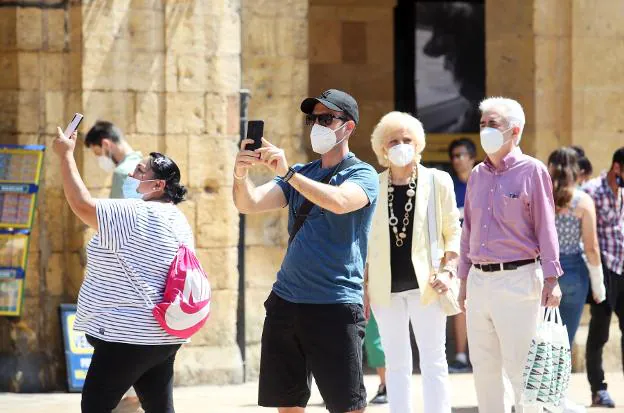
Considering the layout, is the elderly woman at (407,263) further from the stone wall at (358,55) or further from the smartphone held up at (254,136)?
the stone wall at (358,55)

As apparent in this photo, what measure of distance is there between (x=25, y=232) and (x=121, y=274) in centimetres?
407

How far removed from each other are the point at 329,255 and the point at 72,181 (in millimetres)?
1153

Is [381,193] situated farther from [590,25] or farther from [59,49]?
[590,25]

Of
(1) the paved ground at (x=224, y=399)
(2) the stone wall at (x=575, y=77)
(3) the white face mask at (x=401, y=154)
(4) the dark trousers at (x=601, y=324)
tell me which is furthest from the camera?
(2) the stone wall at (x=575, y=77)

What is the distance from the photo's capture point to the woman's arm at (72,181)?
6277 mm

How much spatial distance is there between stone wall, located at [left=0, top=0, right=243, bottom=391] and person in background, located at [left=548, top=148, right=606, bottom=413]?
8.62 feet

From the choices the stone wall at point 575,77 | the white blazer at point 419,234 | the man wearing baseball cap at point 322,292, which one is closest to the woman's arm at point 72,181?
the man wearing baseball cap at point 322,292

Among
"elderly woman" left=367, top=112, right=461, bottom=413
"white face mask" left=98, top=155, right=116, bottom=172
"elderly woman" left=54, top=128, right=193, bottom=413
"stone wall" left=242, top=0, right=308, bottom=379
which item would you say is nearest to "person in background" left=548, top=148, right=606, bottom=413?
"elderly woman" left=367, top=112, right=461, bottom=413

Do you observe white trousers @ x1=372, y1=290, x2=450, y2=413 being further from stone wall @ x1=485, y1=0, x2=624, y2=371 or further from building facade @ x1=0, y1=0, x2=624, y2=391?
stone wall @ x1=485, y1=0, x2=624, y2=371

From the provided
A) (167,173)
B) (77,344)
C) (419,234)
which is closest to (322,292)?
(167,173)

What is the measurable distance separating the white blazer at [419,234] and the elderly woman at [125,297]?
145 cm

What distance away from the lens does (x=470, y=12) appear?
592 inches

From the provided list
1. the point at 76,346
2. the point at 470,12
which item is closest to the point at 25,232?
the point at 76,346

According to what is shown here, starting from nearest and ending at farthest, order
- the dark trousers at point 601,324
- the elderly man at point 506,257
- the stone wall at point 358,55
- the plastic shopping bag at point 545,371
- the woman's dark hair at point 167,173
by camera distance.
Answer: the woman's dark hair at point 167,173 < the plastic shopping bag at point 545,371 < the elderly man at point 506,257 < the dark trousers at point 601,324 < the stone wall at point 358,55
